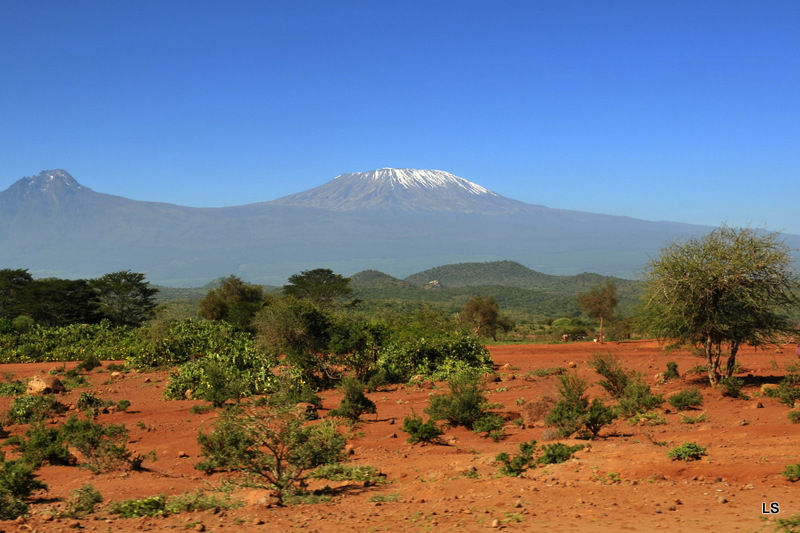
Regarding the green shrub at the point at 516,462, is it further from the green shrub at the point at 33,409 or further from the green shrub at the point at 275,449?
the green shrub at the point at 33,409

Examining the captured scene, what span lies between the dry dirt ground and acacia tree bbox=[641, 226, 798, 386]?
5.00 feet

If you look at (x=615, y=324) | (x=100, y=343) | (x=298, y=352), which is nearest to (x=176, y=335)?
(x=100, y=343)

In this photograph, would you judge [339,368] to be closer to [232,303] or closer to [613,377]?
[613,377]

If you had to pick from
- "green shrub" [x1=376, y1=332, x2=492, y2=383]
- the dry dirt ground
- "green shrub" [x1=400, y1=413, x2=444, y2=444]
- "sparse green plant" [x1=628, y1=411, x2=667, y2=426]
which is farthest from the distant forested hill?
"green shrub" [x1=400, y1=413, x2=444, y2=444]

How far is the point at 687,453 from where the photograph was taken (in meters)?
8.52

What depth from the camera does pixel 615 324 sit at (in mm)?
36375

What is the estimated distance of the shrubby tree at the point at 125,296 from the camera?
38562 mm

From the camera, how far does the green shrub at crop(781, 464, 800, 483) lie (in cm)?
735

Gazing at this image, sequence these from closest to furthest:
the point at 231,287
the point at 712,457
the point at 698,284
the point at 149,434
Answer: the point at 712,457 → the point at 149,434 → the point at 698,284 → the point at 231,287

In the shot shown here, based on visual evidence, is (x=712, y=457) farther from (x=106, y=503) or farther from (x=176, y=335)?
(x=176, y=335)

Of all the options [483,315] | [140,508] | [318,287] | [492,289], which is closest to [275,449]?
[140,508]

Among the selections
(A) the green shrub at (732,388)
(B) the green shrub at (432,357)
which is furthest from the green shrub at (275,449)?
(B) the green shrub at (432,357)

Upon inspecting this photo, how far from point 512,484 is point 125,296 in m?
36.5

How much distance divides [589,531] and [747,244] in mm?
10674
